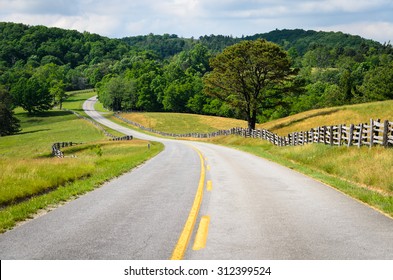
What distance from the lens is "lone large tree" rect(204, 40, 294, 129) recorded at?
162 feet

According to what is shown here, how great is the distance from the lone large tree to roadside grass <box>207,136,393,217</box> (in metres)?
26.3

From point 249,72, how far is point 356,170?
3712 centimetres

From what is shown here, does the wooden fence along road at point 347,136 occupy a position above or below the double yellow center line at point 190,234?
above

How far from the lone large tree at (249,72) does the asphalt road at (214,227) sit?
38.6 m

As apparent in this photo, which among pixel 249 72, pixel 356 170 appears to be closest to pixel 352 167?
pixel 356 170

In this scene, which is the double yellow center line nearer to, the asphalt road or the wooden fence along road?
the asphalt road

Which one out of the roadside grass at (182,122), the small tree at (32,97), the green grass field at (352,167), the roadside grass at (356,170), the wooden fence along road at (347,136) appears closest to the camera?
the roadside grass at (356,170)

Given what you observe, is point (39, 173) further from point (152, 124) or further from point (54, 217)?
point (152, 124)

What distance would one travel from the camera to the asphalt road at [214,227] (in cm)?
622

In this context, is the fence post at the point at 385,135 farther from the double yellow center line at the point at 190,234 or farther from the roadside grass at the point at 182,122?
the roadside grass at the point at 182,122

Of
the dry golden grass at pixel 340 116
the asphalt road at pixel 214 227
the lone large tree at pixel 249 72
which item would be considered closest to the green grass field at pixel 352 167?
the dry golden grass at pixel 340 116

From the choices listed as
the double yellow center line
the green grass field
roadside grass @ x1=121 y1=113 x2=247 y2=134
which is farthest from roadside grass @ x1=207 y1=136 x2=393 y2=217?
roadside grass @ x1=121 y1=113 x2=247 y2=134

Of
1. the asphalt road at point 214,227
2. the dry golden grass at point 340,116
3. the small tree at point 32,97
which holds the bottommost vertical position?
the asphalt road at point 214,227

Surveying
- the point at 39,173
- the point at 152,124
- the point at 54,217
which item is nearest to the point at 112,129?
the point at 152,124
